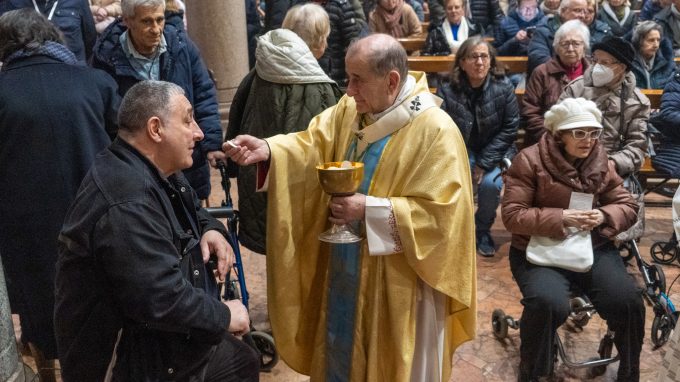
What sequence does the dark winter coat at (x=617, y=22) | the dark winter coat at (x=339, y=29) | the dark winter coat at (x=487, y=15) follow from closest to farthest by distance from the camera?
the dark winter coat at (x=339, y=29), the dark winter coat at (x=617, y=22), the dark winter coat at (x=487, y=15)

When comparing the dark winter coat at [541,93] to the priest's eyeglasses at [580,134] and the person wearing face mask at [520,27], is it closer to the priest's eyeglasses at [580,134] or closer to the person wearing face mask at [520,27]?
the priest's eyeglasses at [580,134]

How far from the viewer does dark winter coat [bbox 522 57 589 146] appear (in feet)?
17.1

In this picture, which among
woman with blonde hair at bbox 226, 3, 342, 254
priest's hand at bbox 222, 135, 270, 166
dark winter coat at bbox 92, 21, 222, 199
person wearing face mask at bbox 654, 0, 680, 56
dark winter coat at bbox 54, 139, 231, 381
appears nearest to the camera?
dark winter coat at bbox 54, 139, 231, 381

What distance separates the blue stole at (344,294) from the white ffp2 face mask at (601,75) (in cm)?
234

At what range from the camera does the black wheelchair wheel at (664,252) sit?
5090 millimetres

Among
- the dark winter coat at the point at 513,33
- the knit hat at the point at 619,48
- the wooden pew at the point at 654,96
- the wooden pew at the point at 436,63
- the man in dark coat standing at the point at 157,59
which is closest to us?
the man in dark coat standing at the point at 157,59

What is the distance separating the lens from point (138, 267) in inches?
82.4

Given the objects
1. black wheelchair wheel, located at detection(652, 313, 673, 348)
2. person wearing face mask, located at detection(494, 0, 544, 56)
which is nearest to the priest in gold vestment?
black wheelchair wheel, located at detection(652, 313, 673, 348)

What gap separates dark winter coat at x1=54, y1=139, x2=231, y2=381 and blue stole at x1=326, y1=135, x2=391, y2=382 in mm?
698

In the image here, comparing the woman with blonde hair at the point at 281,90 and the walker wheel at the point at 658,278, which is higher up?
the woman with blonde hair at the point at 281,90

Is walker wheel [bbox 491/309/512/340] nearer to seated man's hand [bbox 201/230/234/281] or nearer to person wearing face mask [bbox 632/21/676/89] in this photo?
seated man's hand [bbox 201/230/234/281]

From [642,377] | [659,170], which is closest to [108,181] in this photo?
[642,377]

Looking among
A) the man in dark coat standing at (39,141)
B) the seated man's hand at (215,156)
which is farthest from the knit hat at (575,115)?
the man in dark coat standing at (39,141)

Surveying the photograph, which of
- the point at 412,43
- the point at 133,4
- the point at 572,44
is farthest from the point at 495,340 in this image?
the point at 412,43
